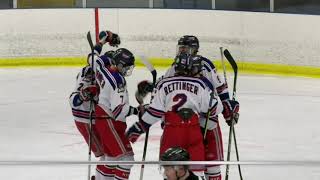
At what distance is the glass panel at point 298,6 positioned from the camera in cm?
934

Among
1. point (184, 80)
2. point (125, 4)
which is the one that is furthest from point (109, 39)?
point (125, 4)

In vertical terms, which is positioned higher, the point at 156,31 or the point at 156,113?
the point at 156,31

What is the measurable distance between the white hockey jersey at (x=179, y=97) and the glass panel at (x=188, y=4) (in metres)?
5.82

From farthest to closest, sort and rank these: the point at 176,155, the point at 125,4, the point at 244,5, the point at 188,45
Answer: the point at 125,4 < the point at 244,5 < the point at 188,45 < the point at 176,155

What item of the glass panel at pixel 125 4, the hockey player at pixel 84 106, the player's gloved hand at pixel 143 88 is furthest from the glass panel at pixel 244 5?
the player's gloved hand at pixel 143 88

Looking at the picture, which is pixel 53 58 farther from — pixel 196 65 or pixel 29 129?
pixel 196 65

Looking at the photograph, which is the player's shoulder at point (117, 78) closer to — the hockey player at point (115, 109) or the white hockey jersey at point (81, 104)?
the hockey player at point (115, 109)

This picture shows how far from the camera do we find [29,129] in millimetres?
6879

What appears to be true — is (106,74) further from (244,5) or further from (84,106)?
(244,5)

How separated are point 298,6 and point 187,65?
221 inches

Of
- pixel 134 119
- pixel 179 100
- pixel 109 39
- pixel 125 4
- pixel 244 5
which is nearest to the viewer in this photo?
pixel 179 100

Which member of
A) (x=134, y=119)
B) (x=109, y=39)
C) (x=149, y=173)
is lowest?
(x=149, y=173)

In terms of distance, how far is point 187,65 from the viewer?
410cm

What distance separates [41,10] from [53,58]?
2.25 ft
